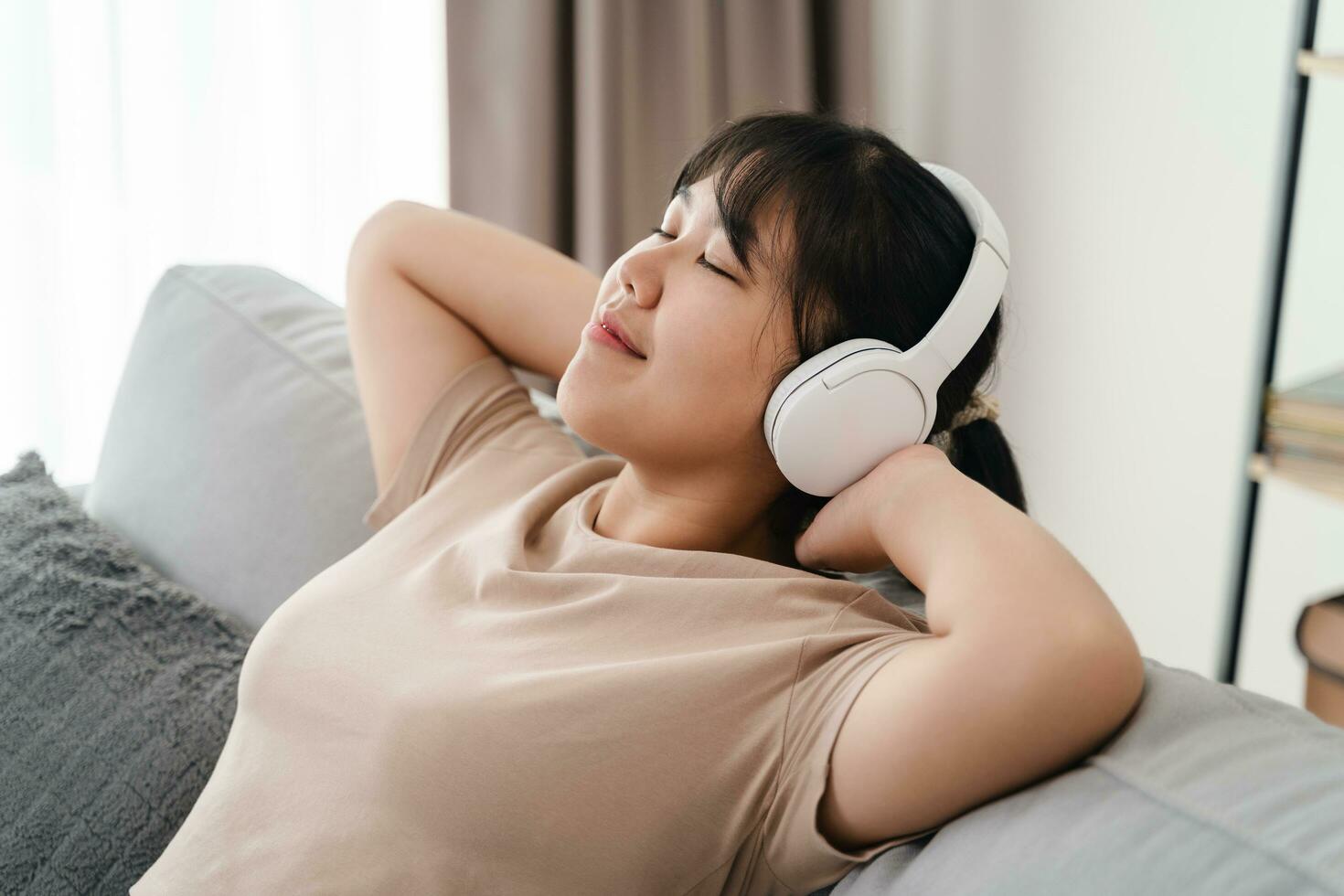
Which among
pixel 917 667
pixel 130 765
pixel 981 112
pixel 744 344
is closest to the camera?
pixel 917 667

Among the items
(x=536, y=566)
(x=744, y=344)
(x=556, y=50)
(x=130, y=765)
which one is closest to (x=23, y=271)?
(x=556, y=50)

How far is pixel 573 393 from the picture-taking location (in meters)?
0.99

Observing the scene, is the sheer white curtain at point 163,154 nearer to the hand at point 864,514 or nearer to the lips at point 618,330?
the lips at point 618,330

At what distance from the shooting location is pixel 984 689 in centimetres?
69

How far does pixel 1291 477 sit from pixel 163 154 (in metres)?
2.14

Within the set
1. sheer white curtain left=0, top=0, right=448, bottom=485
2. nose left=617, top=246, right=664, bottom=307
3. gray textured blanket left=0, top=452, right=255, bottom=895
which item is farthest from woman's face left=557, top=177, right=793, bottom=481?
sheer white curtain left=0, top=0, right=448, bottom=485

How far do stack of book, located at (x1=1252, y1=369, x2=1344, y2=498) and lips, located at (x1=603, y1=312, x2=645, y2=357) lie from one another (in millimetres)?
1073

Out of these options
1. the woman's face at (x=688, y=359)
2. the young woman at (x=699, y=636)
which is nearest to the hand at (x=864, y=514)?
the young woman at (x=699, y=636)

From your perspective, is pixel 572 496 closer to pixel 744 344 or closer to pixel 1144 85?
pixel 744 344

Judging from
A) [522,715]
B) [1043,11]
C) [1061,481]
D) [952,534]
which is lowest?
[1061,481]

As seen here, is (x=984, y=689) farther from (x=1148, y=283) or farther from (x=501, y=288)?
(x=1148, y=283)

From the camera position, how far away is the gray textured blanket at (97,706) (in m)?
1.03

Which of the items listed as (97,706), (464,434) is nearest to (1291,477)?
(464,434)

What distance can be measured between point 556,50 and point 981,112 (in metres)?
0.97
